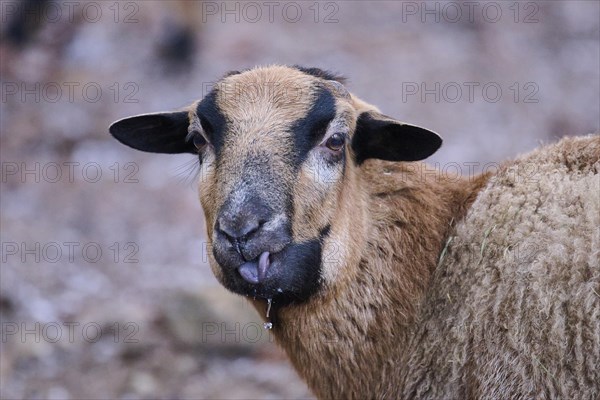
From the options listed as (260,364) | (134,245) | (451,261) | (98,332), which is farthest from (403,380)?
(134,245)

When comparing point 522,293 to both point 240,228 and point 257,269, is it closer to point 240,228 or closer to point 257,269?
point 257,269

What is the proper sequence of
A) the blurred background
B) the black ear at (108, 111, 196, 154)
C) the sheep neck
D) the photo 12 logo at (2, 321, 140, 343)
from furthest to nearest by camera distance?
the photo 12 logo at (2, 321, 140, 343) → the blurred background → the black ear at (108, 111, 196, 154) → the sheep neck

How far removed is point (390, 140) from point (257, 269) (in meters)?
1.55

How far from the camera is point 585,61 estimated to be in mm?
17734

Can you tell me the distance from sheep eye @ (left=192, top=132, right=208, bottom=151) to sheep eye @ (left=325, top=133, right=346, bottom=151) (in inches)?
39.2

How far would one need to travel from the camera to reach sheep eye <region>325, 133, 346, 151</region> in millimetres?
5762

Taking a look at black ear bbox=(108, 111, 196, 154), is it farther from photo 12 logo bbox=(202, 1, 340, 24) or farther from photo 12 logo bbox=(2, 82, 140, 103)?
photo 12 logo bbox=(202, 1, 340, 24)

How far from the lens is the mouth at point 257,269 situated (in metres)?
5.25

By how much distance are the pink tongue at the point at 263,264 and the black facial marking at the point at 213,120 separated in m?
0.96

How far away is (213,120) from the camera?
5848mm

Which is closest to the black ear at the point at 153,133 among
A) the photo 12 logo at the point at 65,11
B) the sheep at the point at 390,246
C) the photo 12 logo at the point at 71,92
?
the sheep at the point at 390,246

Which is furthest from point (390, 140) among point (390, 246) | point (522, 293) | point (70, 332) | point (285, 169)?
point (70, 332)

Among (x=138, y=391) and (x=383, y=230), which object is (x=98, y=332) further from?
(x=383, y=230)

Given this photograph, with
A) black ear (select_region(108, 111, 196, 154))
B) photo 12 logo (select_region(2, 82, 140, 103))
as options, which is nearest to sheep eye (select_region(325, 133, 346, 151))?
black ear (select_region(108, 111, 196, 154))
